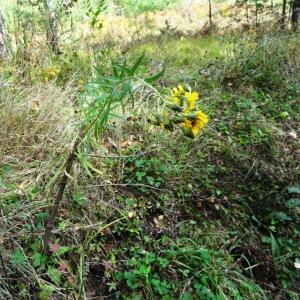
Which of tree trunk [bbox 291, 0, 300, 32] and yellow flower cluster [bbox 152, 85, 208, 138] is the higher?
yellow flower cluster [bbox 152, 85, 208, 138]

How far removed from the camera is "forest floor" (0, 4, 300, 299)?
178cm

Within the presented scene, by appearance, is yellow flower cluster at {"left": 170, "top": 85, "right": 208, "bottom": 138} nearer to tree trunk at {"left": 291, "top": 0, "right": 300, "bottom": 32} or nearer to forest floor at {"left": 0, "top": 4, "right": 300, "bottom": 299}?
forest floor at {"left": 0, "top": 4, "right": 300, "bottom": 299}

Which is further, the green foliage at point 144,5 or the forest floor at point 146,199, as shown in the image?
the green foliage at point 144,5

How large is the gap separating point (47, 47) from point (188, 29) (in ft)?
10.1

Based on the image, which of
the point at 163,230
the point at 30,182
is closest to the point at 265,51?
the point at 163,230

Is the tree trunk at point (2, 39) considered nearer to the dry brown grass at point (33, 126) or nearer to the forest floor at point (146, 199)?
the forest floor at point (146, 199)

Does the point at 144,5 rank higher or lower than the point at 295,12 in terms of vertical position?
lower

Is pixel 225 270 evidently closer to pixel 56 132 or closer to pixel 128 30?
pixel 56 132

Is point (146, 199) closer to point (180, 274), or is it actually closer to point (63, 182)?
point (180, 274)

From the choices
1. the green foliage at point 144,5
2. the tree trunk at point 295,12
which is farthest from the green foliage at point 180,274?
the green foliage at point 144,5

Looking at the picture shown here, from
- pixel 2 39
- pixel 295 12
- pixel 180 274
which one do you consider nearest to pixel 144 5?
pixel 295 12

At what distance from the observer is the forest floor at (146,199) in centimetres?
178

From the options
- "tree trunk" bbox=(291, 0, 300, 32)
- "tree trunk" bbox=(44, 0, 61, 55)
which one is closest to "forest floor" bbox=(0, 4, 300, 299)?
"tree trunk" bbox=(44, 0, 61, 55)

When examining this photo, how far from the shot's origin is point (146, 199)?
2197 mm
